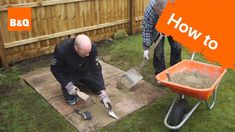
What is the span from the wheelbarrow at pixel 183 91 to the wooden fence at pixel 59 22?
3.12 metres

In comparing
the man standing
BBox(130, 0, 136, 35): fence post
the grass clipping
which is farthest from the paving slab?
BBox(130, 0, 136, 35): fence post

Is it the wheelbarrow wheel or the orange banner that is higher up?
the orange banner

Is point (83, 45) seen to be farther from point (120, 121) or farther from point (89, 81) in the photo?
point (120, 121)

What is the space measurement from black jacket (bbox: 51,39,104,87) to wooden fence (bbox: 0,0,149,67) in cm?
180

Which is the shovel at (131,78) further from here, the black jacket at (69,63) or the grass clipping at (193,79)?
the grass clipping at (193,79)

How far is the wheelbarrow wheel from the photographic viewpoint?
3.36 metres

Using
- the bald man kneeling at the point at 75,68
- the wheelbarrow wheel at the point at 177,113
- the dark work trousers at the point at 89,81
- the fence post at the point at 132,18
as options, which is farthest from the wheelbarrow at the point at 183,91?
the fence post at the point at 132,18

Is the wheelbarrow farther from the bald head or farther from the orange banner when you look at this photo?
the bald head

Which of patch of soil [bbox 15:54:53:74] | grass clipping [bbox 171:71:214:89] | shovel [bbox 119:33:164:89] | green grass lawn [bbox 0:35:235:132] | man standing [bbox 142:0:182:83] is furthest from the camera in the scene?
patch of soil [bbox 15:54:53:74]

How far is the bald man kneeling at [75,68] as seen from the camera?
382 centimetres

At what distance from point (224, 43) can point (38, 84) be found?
120 inches

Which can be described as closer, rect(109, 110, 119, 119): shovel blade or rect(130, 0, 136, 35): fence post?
rect(109, 110, 119, 119): shovel blade

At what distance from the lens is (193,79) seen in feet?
11.3

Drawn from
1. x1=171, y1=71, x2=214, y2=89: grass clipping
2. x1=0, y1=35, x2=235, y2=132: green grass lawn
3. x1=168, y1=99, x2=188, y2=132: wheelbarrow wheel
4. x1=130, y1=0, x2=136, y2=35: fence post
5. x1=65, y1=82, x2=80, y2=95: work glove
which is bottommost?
x1=0, y1=35, x2=235, y2=132: green grass lawn
